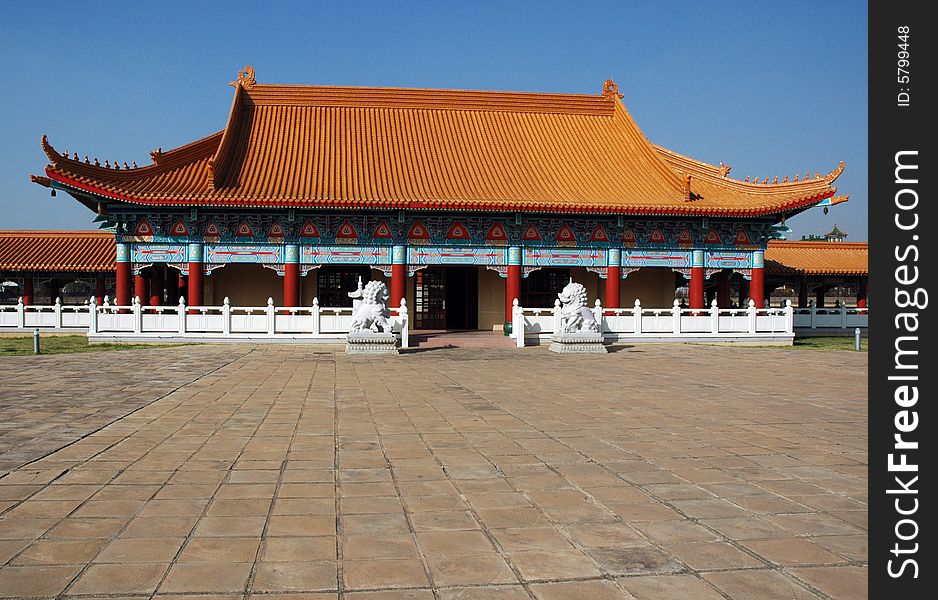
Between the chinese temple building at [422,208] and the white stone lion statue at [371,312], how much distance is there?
3.69m

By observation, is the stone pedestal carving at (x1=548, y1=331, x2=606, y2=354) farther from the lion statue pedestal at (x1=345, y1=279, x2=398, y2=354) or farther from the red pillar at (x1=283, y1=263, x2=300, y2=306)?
the red pillar at (x1=283, y1=263, x2=300, y2=306)

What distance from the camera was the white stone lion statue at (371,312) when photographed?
14.8 metres

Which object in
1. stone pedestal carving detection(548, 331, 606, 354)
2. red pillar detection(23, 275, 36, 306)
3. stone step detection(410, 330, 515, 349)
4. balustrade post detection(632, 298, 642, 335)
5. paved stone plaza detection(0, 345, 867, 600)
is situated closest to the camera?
paved stone plaza detection(0, 345, 867, 600)

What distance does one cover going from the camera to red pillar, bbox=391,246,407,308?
1902 centimetres

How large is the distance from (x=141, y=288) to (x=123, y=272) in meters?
0.68

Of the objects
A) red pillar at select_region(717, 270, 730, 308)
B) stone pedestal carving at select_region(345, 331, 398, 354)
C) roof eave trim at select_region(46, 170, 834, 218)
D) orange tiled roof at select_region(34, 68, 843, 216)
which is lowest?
stone pedestal carving at select_region(345, 331, 398, 354)

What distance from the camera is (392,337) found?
48.3ft

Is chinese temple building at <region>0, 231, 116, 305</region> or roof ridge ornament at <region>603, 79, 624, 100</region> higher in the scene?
roof ridge ornament at <region>603, 79, 624, 100</region>

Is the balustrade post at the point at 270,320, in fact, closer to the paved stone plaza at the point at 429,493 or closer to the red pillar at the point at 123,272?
the red pillar at the point at 123,272

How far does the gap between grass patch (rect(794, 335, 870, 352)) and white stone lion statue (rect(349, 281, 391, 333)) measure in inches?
428

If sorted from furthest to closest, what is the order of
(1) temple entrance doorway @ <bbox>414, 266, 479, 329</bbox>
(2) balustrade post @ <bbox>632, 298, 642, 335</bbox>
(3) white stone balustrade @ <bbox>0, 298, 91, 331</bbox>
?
(1) temple entrance doorway @ <bbox>414, 266, 479, 329</bbox> < (3) white stone balustrade @ <bbox>0, 298, 91, 331</bbox> < (2) balustrade post @ <bbox>632, 298, 642, 335</bbox>

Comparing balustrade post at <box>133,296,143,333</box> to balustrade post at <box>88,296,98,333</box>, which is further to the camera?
balustrade post at <box>133,296,143,333</box>

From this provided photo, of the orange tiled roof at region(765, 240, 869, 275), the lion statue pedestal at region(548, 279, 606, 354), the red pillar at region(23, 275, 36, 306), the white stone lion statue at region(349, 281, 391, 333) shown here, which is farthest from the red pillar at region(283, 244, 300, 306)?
the orange tiled roof at region(765, 240, 869, 275)
